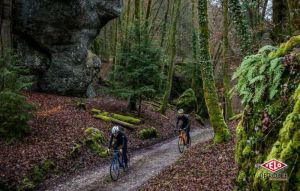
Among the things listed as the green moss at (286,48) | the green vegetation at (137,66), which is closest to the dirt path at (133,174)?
the green vegetation at (137,66)

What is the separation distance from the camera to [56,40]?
22.9 m

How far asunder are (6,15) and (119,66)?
24.2 feet

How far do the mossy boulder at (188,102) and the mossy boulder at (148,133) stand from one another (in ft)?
39.0

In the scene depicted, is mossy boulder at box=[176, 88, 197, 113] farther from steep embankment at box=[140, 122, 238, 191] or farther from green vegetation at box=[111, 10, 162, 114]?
steep embankment at box=[140, 122, 238, 191]

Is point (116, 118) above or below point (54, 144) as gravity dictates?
above

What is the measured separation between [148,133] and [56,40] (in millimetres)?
9200

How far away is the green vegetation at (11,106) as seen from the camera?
1338 cm

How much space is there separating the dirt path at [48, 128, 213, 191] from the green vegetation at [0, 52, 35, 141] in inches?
129

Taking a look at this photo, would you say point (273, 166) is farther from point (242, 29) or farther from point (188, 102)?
point (188, 102)

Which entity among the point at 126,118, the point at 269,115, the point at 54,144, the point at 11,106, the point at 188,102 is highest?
the point at 269,115

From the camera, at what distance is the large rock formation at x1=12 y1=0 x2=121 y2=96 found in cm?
2180

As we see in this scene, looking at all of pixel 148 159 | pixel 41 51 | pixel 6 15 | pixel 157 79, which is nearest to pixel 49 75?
pixel 41 51

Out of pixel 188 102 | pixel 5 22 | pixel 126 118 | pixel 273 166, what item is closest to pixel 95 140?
pixel 126 118

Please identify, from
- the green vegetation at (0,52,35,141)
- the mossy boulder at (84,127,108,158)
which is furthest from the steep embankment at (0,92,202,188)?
the green vegetation at (0,52,35,141)
